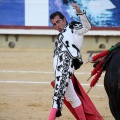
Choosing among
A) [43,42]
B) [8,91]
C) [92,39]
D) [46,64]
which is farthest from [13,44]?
[8,91]

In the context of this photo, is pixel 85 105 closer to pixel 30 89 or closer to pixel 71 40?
pixel 71 40

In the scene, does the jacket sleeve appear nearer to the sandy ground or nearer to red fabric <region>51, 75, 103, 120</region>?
red fabric <region>51, 75, 103, 120</region>

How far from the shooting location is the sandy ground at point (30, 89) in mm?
6766

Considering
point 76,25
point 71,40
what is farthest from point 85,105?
point 76,25

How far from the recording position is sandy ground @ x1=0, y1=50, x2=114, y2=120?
6.77 m

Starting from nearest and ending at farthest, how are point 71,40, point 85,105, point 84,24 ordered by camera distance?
1. point 84,24
2. point 71,40
3. point 85,105

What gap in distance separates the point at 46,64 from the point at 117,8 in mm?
4775

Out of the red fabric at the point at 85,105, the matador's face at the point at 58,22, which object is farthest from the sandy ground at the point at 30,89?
the matador's face at the point at 58,22

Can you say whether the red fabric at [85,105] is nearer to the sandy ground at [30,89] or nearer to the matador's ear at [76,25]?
the matador's ear at [76,25]

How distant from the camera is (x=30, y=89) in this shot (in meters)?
8.70

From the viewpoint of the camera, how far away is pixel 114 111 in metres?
4.44

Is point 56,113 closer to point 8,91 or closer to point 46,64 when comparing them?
point 8,91

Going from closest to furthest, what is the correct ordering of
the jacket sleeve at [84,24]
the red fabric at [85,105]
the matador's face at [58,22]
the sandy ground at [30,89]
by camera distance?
the jacket sleeve at [84,24]
the matador's face at [58,22]
the red fabric at [85,105]
the sandy ground at [30,89]

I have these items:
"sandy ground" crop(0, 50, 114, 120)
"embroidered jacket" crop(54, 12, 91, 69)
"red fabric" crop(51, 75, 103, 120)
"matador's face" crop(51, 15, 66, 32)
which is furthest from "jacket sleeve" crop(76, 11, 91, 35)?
"sandy ground" crop(0, 50, 114, 120)
